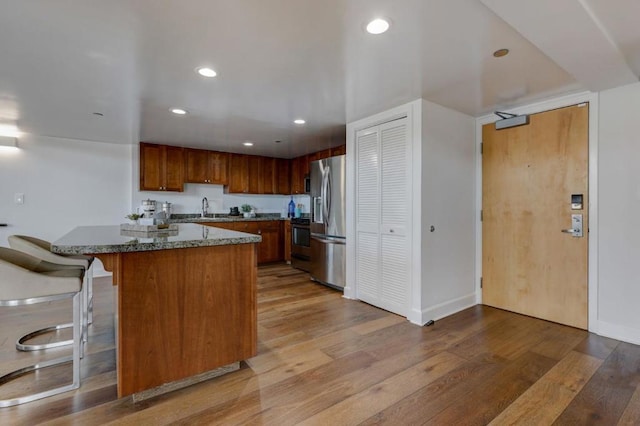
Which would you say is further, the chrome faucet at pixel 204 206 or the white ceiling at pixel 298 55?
the chrome faucet at pixel 204 206

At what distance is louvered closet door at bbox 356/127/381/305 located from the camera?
3373mm

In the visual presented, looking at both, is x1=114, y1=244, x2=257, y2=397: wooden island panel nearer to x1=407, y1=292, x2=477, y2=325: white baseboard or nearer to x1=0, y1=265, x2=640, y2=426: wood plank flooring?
x1=0, y1=265, x2=640, y2=426: wood plank flooring

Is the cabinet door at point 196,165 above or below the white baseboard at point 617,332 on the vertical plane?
above

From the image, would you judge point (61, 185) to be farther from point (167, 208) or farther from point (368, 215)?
point (368, 215)

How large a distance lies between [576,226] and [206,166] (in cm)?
505

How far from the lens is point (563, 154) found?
2.83m

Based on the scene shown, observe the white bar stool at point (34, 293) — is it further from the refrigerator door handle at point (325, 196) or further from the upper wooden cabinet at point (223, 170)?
the upper wooden cabinet at point (223, 170)

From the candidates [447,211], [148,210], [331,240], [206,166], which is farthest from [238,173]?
[447,211]

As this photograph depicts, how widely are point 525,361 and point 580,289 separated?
3.62ft

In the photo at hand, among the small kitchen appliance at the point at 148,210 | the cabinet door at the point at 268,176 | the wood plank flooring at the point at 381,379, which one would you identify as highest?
the cabinet door at the point at 268,176

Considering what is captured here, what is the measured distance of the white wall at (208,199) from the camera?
4832 millimetres

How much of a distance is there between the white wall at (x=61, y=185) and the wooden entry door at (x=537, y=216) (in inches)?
203

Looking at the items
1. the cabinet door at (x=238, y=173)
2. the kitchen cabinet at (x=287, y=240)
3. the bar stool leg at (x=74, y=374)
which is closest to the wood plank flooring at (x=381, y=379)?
the bar stool leg at (x=74, y=374)

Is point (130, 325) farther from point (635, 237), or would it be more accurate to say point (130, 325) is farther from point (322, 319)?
point (635, 237)
